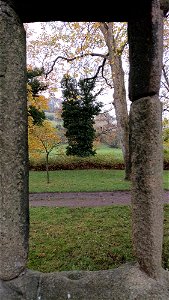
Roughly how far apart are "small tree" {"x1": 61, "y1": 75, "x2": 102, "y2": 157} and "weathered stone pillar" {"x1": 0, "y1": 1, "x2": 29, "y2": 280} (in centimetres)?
2095

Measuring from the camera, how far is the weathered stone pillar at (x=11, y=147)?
7.39 ft

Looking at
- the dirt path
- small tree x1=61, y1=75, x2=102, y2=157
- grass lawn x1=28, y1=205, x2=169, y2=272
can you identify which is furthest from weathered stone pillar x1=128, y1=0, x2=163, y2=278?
small tree x1=61, y1=75, x2=102, y2=157

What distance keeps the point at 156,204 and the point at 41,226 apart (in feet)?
16.2

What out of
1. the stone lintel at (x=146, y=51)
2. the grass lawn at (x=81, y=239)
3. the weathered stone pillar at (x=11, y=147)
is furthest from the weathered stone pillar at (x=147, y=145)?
the grass lawn at (x=81, y=239)

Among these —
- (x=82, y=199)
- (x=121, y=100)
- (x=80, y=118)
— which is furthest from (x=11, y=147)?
(x=80, y=118)

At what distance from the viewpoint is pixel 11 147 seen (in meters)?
2.26

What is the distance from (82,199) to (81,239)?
16.1ft

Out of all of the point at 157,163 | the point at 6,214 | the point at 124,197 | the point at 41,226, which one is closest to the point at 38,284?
the point at 6,214

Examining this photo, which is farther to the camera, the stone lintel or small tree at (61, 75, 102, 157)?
small tree at (61, 75, 102, 157)

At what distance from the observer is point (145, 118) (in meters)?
2.31

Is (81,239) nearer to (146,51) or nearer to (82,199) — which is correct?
(146,51)

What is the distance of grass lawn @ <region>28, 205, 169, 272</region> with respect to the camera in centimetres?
441

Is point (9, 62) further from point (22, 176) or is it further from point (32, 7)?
point (22, 176)

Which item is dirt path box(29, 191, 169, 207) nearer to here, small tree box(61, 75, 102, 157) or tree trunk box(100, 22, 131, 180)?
tree trunk box(100, 22, 131, 180)
